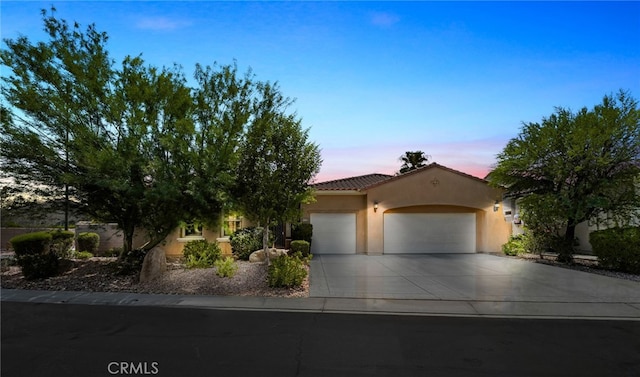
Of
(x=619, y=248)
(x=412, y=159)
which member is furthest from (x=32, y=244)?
(x=412, y=159)

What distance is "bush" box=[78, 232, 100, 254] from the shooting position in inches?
664

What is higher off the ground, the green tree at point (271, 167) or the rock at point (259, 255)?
the green tree at point (271, 167)

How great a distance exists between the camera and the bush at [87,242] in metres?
16.9

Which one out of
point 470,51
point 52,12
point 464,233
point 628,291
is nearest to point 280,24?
point 470,51

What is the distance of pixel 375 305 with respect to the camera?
26.1ft

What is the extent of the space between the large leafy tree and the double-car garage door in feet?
27.6

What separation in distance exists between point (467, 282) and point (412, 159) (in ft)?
85.0

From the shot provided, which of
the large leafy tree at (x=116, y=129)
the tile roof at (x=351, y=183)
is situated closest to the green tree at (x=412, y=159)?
the tile roof at (x=351, y=183)

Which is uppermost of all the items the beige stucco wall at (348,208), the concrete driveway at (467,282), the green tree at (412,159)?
the green tree at (412,159)

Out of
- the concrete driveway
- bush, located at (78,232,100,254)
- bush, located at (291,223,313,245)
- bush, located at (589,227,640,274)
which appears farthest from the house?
bush, located at (78,232,100,254)

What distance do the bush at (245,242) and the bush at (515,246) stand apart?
11260 mm

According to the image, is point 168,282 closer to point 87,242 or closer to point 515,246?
point 87,242

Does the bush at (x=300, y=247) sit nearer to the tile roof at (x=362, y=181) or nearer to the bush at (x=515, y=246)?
the tile roof at (x=362, y=181)

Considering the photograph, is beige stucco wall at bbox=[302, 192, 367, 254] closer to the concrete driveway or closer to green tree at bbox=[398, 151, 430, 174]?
the concrete driveway
